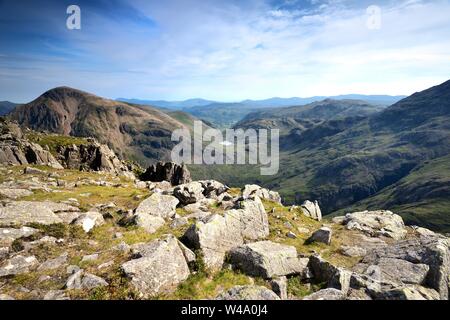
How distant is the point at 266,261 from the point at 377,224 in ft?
100

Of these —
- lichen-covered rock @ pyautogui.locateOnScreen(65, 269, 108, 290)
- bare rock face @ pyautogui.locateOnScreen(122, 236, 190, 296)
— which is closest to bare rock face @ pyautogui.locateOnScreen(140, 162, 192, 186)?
bare rock face @ pyautogui.locateOnScreen(122, 236, 190, 296)

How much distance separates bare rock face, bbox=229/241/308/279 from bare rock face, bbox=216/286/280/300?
3.44 meters

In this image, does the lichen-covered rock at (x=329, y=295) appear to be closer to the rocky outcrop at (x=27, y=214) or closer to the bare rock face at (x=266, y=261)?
the bare rock face at (x=266, y=261)

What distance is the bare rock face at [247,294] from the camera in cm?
1700

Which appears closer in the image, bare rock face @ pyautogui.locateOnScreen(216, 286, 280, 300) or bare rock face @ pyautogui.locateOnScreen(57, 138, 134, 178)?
bare rock face @ pyautogui.locateOnScreen(216, 286, 280, 300)

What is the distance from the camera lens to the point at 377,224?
4488 centimetres

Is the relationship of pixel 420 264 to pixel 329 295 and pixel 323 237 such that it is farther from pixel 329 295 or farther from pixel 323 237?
pixel 323 237

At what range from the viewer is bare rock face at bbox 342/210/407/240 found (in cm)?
4016

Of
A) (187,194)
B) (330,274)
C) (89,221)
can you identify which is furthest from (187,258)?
(187,194)

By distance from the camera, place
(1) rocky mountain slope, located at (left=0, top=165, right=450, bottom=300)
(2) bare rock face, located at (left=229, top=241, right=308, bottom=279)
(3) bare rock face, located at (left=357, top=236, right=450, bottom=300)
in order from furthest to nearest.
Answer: (2) bare rock face, located at (left=229, top=241, right=308, bottom=279)
(3) bare rock face, located at (left=357, top=236, right=450, bottom=300)
(1) rocky mountain slope, located at (left=0, top=165, right=450, bottom=300)

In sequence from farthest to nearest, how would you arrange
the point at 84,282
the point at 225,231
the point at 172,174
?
the point at 172,174, the point at 225,231, the point at 84,282

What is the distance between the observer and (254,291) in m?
17.4

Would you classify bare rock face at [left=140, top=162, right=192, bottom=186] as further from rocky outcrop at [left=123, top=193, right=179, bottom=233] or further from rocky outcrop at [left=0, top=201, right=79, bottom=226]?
rocky outcrop at [left=0, top=201, right=79, bottom=226]

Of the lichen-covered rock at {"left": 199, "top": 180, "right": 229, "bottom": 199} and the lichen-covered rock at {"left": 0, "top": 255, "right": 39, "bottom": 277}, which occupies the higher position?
the lichen-covered rock at {"left": 0, "top": 255, "right": 39, "bottom": 277}
